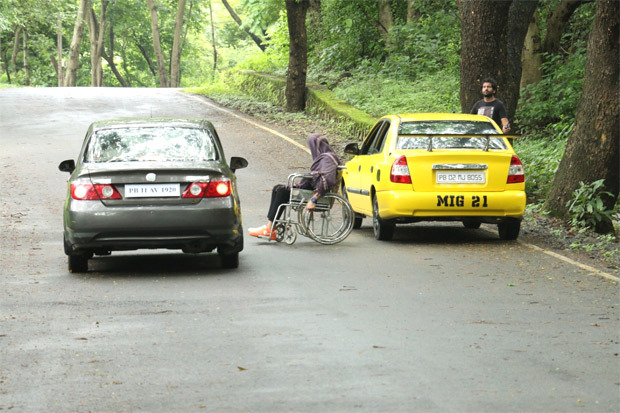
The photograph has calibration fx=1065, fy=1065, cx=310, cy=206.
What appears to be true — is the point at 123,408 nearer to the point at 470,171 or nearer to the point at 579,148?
the point at 470,171

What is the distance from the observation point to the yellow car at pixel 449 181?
43.4 feet

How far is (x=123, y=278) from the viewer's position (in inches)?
429

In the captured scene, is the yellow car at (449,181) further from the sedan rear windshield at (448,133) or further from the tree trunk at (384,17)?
the tree trunk at (384,17)

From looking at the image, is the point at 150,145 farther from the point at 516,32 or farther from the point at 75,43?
the point at 75,43

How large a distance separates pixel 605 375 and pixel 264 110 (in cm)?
2578

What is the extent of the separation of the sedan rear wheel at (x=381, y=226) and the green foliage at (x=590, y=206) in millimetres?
2502

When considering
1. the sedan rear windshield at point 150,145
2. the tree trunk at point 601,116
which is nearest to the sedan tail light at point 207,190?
the sedan rear windshield at point 150,145

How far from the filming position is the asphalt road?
608 cm

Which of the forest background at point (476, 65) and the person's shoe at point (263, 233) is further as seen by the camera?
the forest background at point (476, 65)

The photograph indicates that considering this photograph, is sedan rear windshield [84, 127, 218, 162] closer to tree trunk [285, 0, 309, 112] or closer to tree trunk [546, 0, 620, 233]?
tree trunk [546, 0, 620, 233]

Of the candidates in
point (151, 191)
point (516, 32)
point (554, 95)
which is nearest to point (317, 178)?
point (151, 191)

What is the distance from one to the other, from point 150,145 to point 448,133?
13.7 feet

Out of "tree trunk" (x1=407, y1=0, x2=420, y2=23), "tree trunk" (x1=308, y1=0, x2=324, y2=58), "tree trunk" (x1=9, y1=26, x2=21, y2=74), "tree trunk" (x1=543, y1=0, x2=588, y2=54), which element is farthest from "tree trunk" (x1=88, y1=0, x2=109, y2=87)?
"tree trunk" (x1=543, y1=0, x2=588, y2=54)

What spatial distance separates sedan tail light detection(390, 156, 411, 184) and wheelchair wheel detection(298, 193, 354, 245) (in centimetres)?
71
